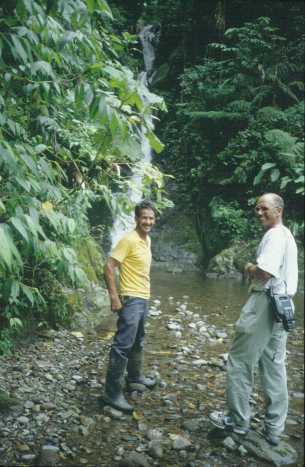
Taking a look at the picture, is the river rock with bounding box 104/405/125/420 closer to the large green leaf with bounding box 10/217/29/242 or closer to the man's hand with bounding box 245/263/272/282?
the man's hand with bounding box 245/263/272/282

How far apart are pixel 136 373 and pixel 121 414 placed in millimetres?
603

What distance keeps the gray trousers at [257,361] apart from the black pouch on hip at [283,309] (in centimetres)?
7

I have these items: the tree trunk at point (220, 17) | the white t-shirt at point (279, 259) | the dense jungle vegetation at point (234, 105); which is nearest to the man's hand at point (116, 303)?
the white t-shirt at point (279, 259)

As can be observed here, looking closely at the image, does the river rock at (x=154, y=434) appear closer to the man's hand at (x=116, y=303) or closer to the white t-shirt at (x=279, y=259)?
the man's hand at (x=116, y=303)

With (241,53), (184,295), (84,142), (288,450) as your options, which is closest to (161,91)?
(241,53)

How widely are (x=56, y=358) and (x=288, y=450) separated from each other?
107 inches

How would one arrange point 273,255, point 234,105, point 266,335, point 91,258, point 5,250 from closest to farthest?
point 5,250
point 273,255
point 266,335
point 91,258
point 234,105

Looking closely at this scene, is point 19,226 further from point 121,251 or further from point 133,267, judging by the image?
point 133,267

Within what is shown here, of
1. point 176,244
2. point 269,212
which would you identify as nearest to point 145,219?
point 269,212

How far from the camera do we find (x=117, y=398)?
3730 mm

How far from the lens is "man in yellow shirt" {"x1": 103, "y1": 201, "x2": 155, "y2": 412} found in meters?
3.71

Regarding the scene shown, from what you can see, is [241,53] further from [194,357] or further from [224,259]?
[194,357]

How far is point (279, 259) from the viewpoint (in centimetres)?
315

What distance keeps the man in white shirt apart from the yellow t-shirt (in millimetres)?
1035
